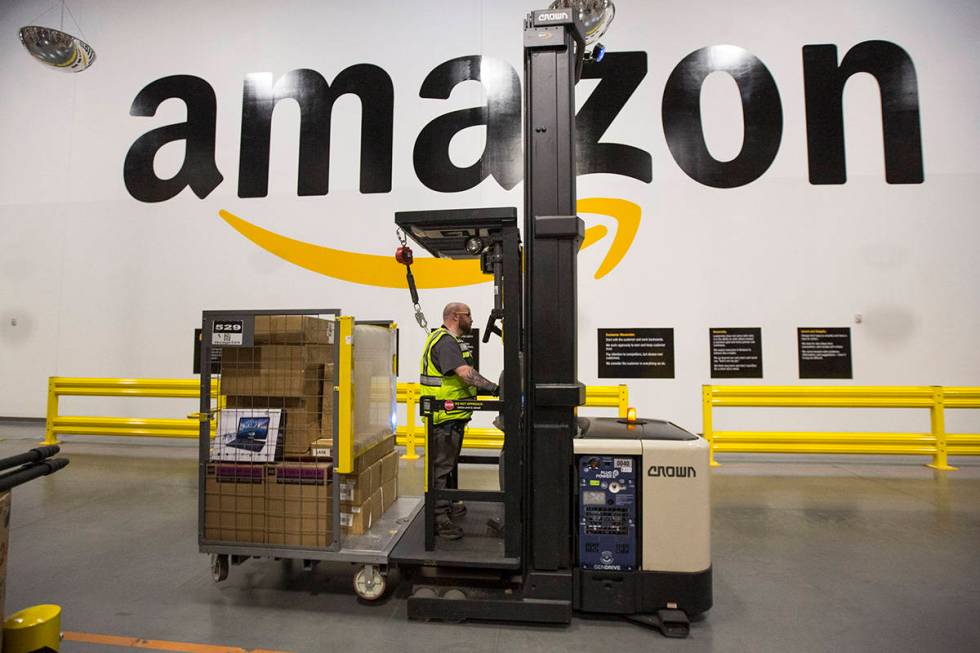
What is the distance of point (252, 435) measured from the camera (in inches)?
130

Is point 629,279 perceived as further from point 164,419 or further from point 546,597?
point 164,419

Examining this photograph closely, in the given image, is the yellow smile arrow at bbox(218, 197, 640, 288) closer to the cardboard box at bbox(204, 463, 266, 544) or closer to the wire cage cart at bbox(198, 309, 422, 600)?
the wire cage cart at bbox(198, 309, 422, 600)

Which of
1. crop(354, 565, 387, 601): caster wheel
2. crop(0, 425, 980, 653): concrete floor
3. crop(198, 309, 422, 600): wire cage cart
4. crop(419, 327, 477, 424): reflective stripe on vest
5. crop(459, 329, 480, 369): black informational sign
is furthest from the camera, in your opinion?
crop(459, 329, 480, 369): black informational sign

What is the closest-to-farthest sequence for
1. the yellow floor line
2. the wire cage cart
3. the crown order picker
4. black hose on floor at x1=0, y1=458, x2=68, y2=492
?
black hose on floor at x1=0, y1=458, x2=68, y2=492 → the yellow floor line → the crown order picker → the wire cage cart

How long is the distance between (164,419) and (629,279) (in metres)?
7.61

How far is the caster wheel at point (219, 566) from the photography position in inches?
129

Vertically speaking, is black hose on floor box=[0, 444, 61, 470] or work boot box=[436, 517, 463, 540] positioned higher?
black hose on floor box=[0, 444, 61, 470]

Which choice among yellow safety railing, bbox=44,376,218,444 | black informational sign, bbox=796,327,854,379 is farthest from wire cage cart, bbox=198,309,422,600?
black informational sign, bbox=796,327,854,379

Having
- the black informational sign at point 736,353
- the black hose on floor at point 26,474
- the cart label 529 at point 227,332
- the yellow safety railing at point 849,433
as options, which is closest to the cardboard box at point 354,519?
the cart label 529 at point 227,332

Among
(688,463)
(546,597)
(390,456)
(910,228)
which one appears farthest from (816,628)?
(910,228)

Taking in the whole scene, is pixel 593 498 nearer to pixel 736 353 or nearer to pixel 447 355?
pixel 447 355

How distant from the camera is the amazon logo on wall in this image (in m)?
6.98

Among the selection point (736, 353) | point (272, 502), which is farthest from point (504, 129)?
point (272, 502)

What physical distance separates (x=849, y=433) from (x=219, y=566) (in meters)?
7.54
